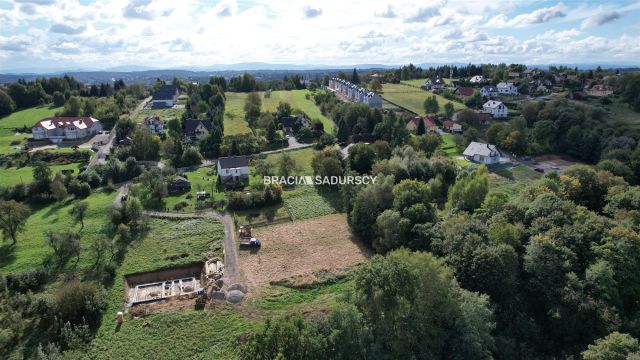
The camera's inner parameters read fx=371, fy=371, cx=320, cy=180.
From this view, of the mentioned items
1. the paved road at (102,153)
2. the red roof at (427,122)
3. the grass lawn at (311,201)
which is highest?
the red roof at (427,122)

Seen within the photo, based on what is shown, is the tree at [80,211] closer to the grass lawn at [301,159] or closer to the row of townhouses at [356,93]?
the grass lawn at [301,159]

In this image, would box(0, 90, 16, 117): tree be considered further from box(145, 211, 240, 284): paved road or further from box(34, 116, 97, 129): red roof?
box(145, 211, 240, 284): paved road

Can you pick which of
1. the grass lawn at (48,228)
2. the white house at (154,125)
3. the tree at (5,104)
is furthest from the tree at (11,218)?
the tree at (5,104)

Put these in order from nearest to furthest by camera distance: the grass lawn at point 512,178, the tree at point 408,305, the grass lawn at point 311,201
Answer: the tree at point 408,305 < the grass lawn at point 311,201 < the grass lawn at point 512,178

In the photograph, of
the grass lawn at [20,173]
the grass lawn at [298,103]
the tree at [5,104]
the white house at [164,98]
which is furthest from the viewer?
the white house at [164,98]

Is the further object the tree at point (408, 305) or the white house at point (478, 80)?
the white house at point (478, 80)

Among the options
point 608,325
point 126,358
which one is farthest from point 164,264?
point 608,325

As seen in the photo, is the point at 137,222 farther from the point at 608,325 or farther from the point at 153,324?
the point at 608,325
